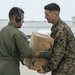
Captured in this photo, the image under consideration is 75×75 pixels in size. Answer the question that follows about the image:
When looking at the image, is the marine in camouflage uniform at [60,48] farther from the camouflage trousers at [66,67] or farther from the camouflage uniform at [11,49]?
the camouflage uniform at [11,49]

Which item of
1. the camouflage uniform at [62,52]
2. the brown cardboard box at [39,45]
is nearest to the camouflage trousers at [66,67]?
the camouflage uniform at [62,52]

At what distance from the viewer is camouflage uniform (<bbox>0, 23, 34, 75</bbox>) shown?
93.0 inches

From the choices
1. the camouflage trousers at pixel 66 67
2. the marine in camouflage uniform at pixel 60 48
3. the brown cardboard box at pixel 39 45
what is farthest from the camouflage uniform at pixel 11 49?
the camouflage trousers at pixel 66 67

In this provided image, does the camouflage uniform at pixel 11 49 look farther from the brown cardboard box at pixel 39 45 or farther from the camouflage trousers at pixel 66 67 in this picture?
the camouflage trousers at pixel 66 67

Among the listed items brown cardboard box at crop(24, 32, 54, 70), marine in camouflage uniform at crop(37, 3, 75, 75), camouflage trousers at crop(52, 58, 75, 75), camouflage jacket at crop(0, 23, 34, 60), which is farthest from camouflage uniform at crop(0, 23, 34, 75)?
camouflage trousers at crop(52, 58, 75, 75)

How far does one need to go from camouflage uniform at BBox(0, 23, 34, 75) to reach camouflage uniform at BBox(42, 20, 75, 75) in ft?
0.76

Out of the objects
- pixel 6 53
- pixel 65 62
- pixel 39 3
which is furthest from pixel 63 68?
pixel 39 3

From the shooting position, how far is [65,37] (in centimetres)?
243

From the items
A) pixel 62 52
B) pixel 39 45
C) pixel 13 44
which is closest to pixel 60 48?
pixel 62 52

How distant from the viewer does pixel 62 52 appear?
244 cm

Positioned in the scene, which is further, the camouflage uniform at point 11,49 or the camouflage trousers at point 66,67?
the camouflage trousers at point 66,67

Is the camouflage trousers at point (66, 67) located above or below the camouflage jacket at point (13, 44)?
below

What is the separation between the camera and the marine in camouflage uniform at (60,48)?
7.97ft

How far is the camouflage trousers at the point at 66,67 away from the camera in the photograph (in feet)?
8.20
